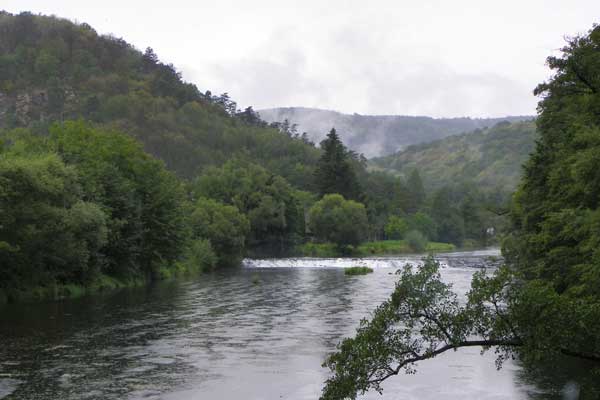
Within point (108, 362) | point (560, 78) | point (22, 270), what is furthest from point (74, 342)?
point (560, 78)

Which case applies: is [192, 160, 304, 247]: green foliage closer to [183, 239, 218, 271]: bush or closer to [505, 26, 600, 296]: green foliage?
[183, 239, 218, 271]: bush

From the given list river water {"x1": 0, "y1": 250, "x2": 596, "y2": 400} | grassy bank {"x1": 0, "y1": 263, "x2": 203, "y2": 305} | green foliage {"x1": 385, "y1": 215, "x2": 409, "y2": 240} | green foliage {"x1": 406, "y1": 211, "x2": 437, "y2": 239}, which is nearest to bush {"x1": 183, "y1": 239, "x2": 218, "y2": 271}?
grassy bank {"x1": 0, "y1": 263, "x2": 203, "y2": 305}

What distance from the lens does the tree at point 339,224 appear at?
143 meters

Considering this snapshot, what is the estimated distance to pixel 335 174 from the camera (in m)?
166

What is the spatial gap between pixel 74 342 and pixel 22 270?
A: 19.2 meters

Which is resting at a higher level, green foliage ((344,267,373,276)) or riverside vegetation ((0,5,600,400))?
riverside vegetation ((0,5,600,400))

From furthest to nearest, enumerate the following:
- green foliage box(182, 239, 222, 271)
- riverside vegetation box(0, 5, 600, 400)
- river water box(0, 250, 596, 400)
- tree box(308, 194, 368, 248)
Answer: tree box(308, 194, 368, 248), green foliage box(182, 239, 222, 271), river water box(0, 250, 596, 400), riverside vegetation box(0, 5, 600, 400)

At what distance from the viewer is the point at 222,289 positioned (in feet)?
214

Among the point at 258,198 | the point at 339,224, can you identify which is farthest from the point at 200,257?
the point at 339,224

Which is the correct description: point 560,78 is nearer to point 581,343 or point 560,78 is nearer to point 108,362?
point 581,343

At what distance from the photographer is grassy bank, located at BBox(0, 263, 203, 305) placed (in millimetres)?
50875

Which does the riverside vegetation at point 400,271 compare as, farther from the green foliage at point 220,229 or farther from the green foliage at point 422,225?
the green foliage at point 422,225

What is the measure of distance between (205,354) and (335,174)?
134409mm

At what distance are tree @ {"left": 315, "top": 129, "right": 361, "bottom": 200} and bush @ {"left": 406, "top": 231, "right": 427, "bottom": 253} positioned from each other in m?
16.9
